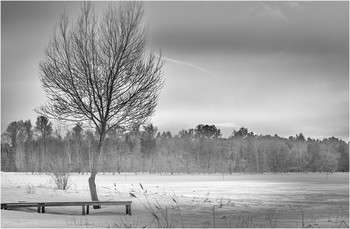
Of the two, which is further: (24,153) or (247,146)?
A: (247,146)

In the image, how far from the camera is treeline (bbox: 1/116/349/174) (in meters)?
97.9

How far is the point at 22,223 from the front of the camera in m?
12.7

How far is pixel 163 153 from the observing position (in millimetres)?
113062

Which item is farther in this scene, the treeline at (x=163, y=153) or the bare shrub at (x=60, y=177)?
the treeline at (x=163, y=153)

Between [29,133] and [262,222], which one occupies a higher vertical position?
[29,133]

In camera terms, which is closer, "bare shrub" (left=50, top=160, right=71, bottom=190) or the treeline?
"bare shrub" (left=50, top=160, right=71, bottom=190)

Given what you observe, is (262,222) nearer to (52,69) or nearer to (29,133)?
(52,69)

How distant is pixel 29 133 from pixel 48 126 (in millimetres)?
6004

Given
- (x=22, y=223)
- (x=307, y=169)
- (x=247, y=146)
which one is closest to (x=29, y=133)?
(x=247, y=146)

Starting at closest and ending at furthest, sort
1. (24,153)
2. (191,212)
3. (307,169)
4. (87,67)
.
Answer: (191,212) → (87,67) → (24,153) → (307,169)

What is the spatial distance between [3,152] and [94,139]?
2374 cm

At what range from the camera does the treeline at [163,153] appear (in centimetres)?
9788

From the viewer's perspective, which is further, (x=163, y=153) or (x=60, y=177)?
(x=163, y=153)

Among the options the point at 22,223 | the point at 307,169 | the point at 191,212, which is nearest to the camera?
the point at 22,223
